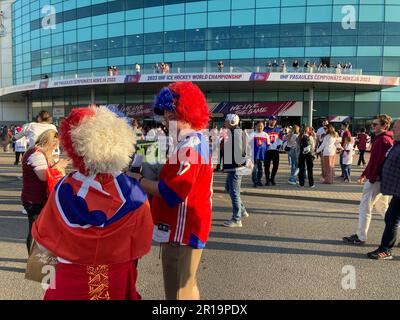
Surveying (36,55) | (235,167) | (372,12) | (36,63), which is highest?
(372,12)

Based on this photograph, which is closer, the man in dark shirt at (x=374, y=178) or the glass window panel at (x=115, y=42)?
the man in dark shirt at (x=374, y=178)

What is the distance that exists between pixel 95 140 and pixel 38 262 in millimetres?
961

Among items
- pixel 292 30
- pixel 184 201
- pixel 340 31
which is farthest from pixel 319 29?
pixel 184 201

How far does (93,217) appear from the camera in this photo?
5.73ft

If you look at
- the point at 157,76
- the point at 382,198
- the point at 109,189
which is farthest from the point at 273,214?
the point at 157,76

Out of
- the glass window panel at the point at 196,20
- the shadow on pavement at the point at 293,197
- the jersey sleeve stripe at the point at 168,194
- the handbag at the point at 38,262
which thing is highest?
the glass window panel at the point at 196,20

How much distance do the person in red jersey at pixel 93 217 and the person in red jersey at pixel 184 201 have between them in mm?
334

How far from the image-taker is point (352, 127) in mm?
30094

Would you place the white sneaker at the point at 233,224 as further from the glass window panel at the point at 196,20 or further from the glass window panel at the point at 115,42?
the glass window panel at the point at 115,42

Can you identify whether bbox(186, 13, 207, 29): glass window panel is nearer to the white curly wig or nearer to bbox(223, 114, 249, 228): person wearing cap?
bbox(223, 114, 249, 228): person wearing cap

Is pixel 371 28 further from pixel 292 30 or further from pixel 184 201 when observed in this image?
pixel 184 201

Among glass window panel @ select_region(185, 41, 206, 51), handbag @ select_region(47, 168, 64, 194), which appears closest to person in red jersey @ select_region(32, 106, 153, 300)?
handbag @ select_region(47, 168, 64, 194)

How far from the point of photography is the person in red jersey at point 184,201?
7.09ft

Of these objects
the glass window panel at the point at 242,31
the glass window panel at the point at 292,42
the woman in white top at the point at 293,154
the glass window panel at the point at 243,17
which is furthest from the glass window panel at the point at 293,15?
the woman in white top at the point at 293,154
